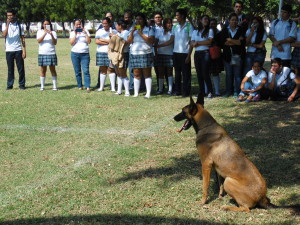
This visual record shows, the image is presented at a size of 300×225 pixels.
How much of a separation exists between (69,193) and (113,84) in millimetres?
7057

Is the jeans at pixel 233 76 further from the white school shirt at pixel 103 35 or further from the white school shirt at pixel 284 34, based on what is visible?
the white school shirt at pixel 103 35

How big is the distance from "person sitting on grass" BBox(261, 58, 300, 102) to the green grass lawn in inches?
16.1

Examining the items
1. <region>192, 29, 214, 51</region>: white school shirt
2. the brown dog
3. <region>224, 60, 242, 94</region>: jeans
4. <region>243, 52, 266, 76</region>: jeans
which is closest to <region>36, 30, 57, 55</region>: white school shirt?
Answer: <region>192, 29, 214, 51</region>: white school shirt

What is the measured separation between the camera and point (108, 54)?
37.1 ft

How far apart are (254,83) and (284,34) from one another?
4.52 ft

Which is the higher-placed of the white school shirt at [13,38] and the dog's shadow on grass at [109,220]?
the white school shirt at [13,38]

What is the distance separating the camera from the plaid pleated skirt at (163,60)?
1147cm

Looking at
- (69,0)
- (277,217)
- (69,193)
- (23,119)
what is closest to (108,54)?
(23,119)

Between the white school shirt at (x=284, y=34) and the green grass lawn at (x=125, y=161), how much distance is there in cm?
134

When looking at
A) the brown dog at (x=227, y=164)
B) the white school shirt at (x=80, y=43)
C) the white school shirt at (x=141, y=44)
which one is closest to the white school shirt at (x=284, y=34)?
the white school shirt at (x=141, y=44)

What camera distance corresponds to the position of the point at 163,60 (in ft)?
37.8

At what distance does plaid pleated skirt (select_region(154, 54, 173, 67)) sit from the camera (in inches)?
452

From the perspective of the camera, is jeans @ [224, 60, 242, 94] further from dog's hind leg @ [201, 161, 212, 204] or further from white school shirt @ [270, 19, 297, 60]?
dog's hind leg @ [201, 161, 212, 204]

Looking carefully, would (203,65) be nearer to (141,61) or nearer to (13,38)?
(141,61)
